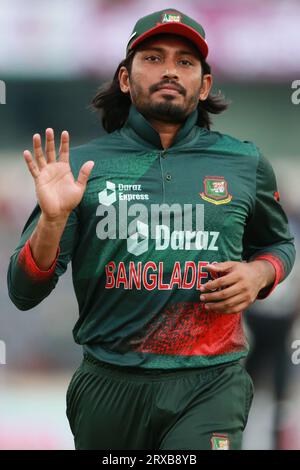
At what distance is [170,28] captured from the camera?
378cm

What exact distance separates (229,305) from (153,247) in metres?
0.39

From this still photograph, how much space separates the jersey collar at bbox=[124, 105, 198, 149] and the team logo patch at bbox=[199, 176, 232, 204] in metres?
0.22

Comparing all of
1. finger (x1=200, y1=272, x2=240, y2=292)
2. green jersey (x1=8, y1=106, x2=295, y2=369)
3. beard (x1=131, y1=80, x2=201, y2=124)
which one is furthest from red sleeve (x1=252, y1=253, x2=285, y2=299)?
beard (x1=131, y1=80, x2=201, y2=124)

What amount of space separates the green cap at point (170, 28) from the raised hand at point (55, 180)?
691 millimetres

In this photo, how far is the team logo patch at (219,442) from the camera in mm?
3354

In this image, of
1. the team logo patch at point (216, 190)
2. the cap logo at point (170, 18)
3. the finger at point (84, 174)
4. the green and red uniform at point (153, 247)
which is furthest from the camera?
the cap logo at point (170, 18)

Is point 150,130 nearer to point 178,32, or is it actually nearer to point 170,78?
point 170,78

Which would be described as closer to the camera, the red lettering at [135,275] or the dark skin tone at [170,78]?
the red lettering at [135,275]

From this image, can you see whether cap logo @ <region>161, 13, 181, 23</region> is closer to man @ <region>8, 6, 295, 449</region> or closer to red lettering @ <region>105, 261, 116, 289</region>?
man @ <region>8, 6, 295, 449</region>

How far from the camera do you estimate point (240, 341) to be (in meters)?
3.66

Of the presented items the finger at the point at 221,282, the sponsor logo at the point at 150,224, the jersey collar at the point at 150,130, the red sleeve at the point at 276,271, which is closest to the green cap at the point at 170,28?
the jersey collar at the point at 150,130

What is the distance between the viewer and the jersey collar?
3.80 m

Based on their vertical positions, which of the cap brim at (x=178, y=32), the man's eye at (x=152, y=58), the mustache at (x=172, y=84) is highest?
the cap brim at (x=178, y=32)

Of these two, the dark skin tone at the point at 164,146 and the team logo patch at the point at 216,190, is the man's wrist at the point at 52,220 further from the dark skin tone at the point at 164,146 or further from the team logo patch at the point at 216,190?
the team logo patch at the point at 216,190
